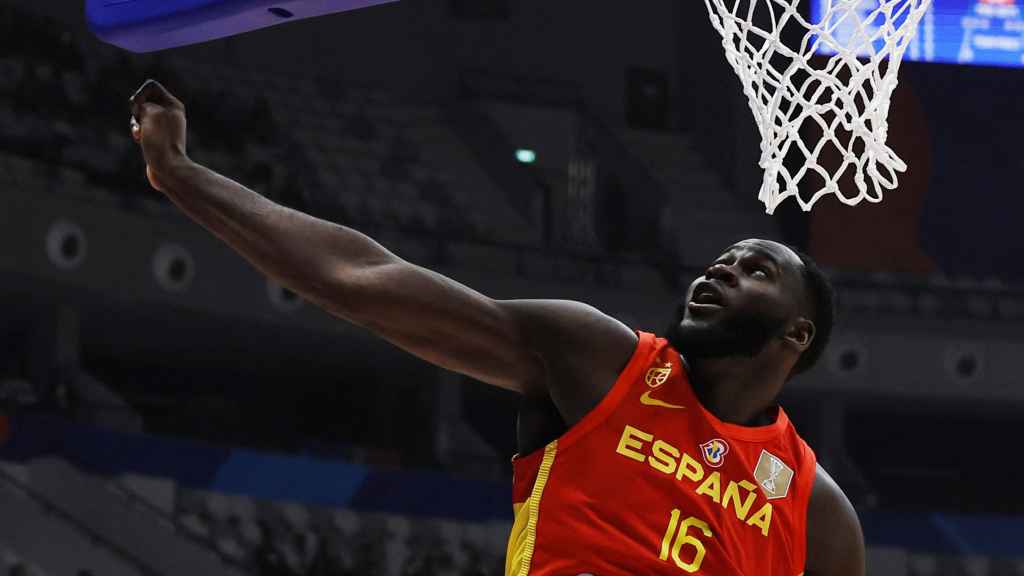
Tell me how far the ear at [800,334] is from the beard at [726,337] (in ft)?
0.19

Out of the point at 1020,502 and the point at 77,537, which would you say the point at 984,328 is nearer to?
the point at 1020,502

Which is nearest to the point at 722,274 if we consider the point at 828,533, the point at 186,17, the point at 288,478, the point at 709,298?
the point at 709,298

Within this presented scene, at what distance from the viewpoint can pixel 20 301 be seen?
12258 mm

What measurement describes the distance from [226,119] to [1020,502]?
1004 cm

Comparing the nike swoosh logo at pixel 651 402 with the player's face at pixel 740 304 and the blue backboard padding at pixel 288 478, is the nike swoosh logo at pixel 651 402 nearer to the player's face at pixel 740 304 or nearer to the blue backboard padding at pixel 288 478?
the player's face at pixel 740 304

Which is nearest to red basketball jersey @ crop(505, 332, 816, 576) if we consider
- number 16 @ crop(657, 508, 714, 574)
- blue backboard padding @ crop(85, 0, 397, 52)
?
number 16 @ crop(657, 508, 714, 574)

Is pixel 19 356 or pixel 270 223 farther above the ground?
pixel 270 223

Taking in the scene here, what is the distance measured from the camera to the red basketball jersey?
7.21 ft

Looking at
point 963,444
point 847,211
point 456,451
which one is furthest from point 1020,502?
point 456,451

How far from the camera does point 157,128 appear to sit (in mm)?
2076

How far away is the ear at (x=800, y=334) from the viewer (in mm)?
2451

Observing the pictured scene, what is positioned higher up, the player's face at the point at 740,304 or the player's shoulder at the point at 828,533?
the player's face at the point at 740,304

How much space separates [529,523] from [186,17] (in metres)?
1.19

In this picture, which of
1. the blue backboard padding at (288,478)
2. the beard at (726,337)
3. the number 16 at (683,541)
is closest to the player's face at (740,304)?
the beard at (726,337)
